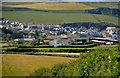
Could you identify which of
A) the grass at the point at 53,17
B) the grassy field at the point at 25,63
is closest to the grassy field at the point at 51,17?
the grass at the point at 53,17

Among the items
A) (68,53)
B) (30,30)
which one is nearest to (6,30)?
(30,30)

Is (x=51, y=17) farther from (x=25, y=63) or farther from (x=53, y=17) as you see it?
(x=25, y=63)

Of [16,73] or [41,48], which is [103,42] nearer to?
[41,48]

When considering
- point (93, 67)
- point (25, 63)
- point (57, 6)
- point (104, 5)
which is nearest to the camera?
point (93, 67)

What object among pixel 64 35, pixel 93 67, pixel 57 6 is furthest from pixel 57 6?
pixel 93 67

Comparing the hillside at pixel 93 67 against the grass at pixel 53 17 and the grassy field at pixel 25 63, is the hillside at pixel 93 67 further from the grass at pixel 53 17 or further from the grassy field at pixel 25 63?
the grass at pixel 53 17
